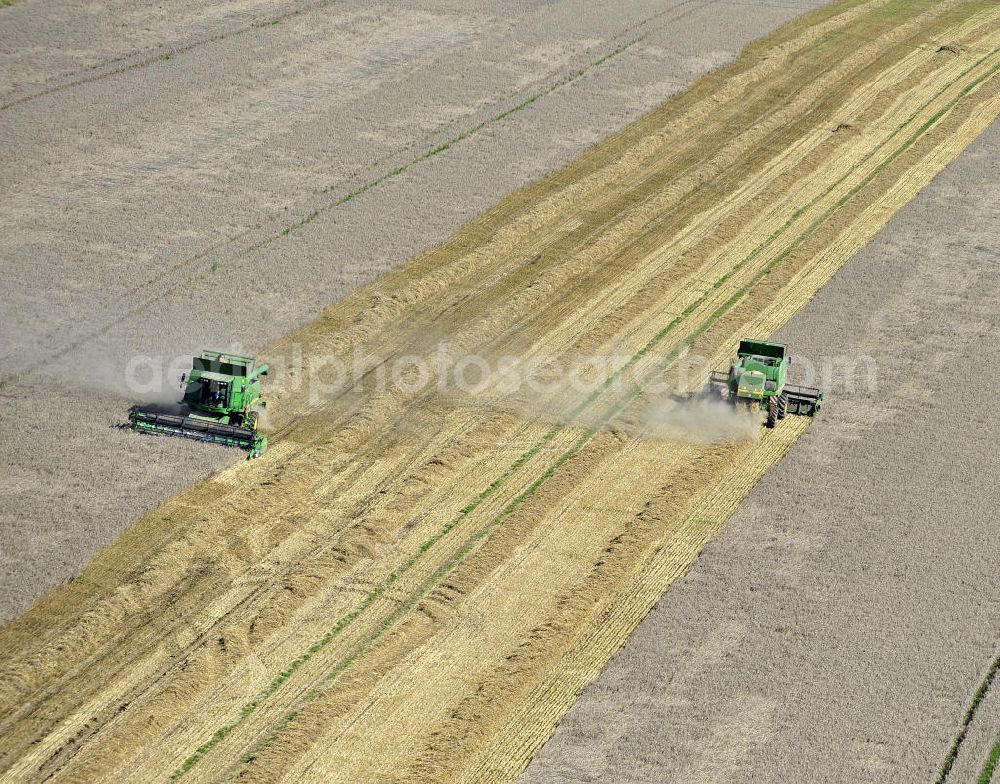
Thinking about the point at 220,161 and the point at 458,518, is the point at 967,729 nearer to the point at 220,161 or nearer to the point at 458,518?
the point at 458,518

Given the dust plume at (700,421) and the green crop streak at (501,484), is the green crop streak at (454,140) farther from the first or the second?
the dust plume at (700,421)

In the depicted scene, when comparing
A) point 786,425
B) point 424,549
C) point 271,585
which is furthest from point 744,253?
point 271,585

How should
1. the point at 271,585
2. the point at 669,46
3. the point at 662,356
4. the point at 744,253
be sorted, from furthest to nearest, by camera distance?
the point at 669,46 < the point at 744,253 < the point at 662,356 < the point at 271,585

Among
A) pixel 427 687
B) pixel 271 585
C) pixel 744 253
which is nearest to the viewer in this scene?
pixel 427 687

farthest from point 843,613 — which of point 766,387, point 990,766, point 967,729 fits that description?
point 766,387

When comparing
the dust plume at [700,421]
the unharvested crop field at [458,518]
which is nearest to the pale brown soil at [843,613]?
the unharvested crop field at [458,518]

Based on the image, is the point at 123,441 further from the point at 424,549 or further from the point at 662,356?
the point at 662,356

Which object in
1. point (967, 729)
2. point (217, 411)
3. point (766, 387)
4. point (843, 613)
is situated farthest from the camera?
point (766, 387)
